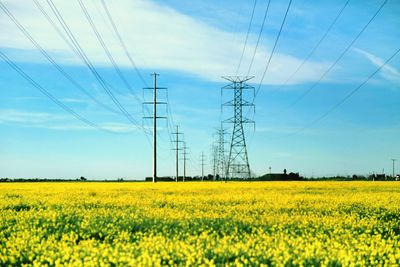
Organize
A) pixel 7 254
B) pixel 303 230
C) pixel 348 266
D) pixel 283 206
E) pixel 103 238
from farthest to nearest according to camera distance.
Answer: pixel 283 206, pixel 303 230, pixel 103 238, pixel 7 254, pixel 348 266

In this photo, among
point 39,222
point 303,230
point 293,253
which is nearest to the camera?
point 293,253

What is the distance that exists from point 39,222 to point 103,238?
329 cm

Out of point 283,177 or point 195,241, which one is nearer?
point 195,241

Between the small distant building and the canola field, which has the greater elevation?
the small distant building

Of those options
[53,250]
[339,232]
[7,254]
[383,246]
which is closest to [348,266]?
[383,246]

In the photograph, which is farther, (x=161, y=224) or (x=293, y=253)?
(x=161, y=224)

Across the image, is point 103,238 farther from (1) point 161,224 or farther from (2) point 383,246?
(2) point 383,246

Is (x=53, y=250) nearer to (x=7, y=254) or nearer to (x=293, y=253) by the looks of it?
(x=7, y=254)

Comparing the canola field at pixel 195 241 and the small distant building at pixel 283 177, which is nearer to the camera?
the canola field at pixel 195 241

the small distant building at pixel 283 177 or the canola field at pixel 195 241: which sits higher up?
the small distant building at pixel 283 177

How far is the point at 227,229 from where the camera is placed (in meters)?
13.6

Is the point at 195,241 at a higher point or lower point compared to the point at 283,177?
lower

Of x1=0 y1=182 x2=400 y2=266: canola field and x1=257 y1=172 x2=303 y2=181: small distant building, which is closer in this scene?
x1=0 y1=182 x2=400 y2=266: canola field

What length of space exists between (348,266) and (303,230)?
4.99m
